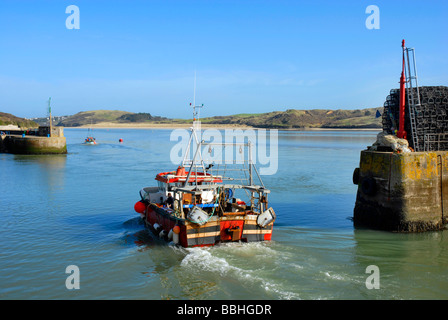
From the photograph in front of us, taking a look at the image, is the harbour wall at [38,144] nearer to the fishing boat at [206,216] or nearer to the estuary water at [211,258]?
the estuary water at [211,258]

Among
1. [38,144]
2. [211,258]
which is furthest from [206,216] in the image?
[38,144]

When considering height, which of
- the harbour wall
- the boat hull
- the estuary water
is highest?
the harbour wall

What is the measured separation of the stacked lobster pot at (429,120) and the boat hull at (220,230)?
9349 mm

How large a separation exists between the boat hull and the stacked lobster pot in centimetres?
935

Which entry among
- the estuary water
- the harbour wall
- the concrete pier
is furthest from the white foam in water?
the harbour wall

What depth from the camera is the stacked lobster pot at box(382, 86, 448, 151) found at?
19219 millimetres

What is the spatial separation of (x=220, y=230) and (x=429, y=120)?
12857 millimetres

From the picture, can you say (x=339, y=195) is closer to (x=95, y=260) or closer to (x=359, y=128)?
(x=95, y=260)

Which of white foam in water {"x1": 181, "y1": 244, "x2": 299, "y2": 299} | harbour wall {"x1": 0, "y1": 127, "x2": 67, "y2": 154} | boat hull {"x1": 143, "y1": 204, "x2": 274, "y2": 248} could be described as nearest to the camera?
white foam in water {"x1": 181, "y1": 244, "x2": 299, "y2": 299}

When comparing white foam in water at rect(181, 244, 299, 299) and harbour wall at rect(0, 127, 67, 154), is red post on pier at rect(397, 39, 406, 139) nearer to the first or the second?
white foam in water at rect(181, 244, 299, 299)

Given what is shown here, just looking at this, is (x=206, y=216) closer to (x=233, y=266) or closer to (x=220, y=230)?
(x=220, y=230)

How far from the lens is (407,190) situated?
16.5 m

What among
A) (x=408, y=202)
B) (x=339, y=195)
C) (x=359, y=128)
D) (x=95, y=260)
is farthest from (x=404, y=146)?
(x=359, y=128)

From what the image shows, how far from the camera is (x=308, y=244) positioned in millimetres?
15789
